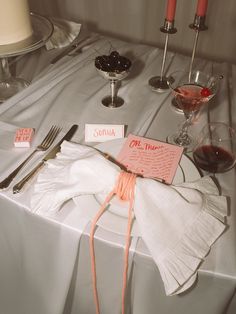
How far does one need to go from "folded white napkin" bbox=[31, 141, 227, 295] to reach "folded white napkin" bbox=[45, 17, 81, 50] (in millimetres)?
609

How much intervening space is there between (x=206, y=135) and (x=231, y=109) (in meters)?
0.21

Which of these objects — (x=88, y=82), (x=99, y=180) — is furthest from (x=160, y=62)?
(x=99, y=180)

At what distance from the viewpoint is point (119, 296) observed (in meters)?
0.59

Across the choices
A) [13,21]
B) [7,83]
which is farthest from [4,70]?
[13,21]

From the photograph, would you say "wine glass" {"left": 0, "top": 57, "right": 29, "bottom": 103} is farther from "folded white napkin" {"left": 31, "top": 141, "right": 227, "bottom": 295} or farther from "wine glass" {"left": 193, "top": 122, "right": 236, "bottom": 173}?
"wine glass" {"left": 193, "top": 122, "right": 236, "bottom": 173}

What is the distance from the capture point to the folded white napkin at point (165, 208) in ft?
1.60

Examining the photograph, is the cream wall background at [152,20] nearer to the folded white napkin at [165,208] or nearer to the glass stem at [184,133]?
the glass stem at [184,133]

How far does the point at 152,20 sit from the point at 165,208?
1.47 metres

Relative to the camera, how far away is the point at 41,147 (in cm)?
69

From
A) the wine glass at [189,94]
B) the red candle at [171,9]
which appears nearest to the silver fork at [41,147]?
the wine glass at [189,94]

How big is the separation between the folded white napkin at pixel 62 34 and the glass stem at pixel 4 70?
180 mm

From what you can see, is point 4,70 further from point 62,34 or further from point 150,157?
point 150,157

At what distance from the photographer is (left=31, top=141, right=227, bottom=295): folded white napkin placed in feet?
1.60

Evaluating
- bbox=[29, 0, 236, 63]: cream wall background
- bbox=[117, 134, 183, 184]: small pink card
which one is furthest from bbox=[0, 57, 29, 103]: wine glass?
bbox=[29, 0, 236, 63]: cream wall background
